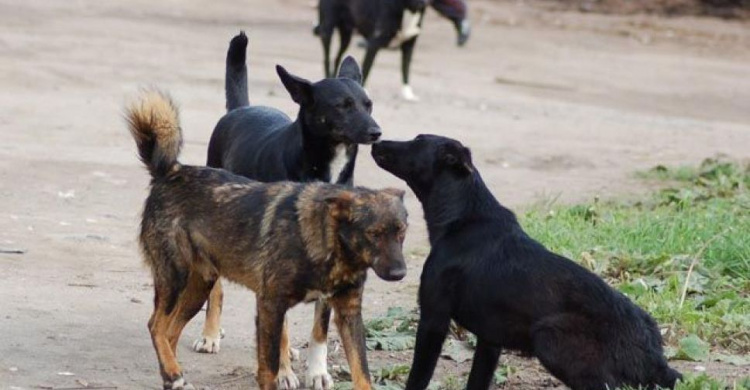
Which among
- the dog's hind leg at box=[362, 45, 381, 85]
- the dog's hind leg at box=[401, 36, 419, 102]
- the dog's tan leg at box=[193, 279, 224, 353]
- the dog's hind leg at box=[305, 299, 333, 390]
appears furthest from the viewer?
the dog's hind leg at box=[401, 36, 419, 102]

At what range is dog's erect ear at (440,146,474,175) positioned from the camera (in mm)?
6969

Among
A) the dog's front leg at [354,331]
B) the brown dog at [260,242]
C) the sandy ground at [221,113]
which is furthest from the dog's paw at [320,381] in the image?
the dog's front leg at [354,331]

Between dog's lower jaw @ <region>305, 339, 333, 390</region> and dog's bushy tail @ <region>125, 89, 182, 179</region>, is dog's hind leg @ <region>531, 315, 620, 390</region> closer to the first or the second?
dog's lower jaw @ <region>305, 339, 333, 390</region>

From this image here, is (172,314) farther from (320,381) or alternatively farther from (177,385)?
(320,381)

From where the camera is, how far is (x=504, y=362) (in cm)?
752

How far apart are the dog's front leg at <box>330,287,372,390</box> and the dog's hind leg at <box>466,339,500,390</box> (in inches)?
18.7

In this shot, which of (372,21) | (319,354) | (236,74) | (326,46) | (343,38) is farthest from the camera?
(343,38)

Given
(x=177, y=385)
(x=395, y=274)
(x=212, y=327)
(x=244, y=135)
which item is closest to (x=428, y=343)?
(x=395, y=274)

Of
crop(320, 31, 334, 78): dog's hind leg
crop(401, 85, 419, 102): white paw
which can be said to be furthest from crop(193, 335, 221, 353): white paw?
crop(320, 31, 334, 78): dog's hind leg

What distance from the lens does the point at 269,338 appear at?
260 inches

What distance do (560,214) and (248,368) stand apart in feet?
11.9

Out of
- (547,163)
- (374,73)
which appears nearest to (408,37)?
(374,73)

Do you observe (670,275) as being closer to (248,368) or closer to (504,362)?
(504,362)

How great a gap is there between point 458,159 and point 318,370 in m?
1.19
